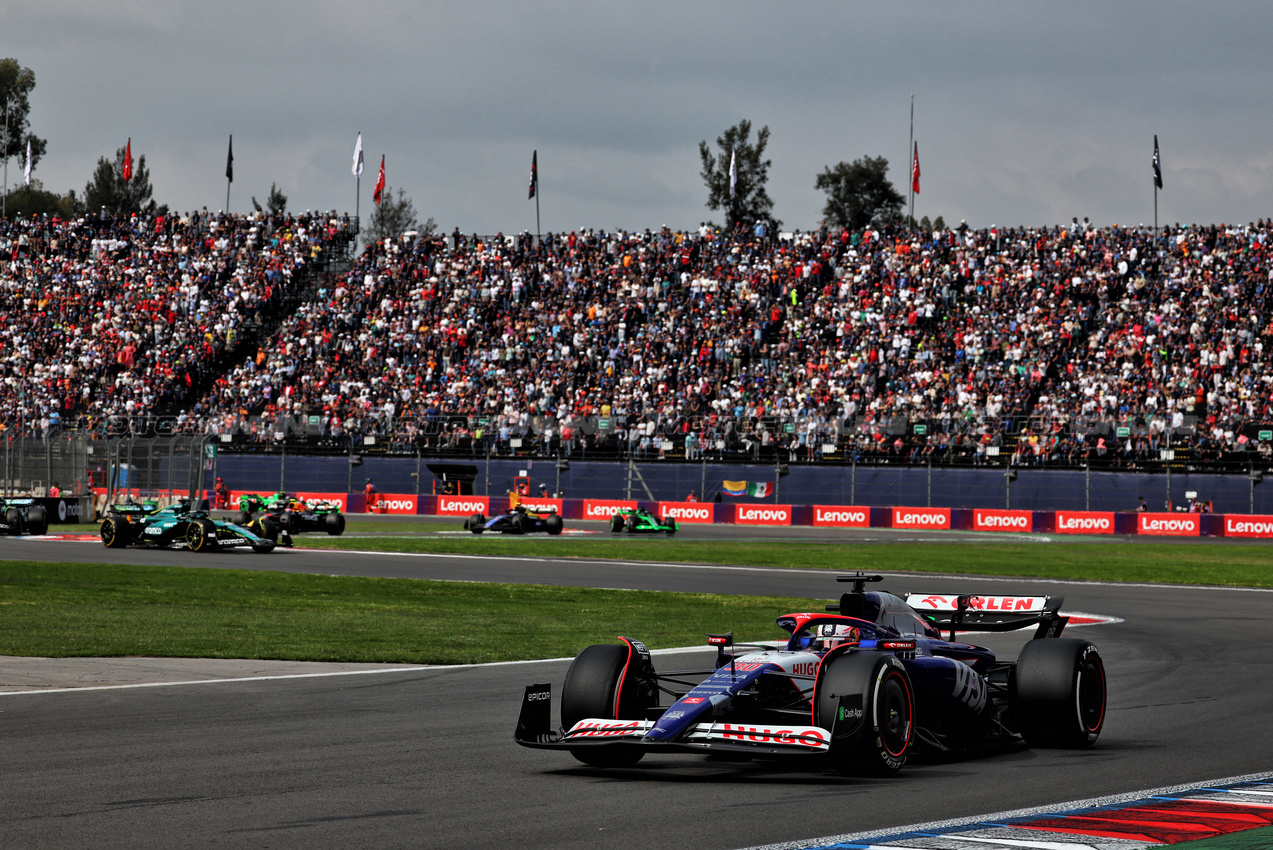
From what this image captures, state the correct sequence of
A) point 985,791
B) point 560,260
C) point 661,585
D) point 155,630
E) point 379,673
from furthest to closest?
1. point 560,260
2. point 661,585
3. point 155,630
4. point 379,673
5. point 985,791

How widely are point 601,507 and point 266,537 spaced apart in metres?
20.2

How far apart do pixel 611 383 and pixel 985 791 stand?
4770 centimetres

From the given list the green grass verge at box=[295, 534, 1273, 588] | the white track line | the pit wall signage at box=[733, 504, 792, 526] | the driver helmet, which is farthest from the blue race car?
the white track line

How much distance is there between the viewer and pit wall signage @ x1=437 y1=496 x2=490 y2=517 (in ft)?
174

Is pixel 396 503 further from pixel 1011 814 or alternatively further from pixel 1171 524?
pixel 1011 814

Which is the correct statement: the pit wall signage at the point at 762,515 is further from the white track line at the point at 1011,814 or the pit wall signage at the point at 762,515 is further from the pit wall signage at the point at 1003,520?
the white track line at the point at 1011,814

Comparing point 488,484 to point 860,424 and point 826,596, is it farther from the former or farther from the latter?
point 826,596

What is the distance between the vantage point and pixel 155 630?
16.2 m

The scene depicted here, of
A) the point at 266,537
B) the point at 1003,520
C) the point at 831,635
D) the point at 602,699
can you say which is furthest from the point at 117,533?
the point at 1003,520

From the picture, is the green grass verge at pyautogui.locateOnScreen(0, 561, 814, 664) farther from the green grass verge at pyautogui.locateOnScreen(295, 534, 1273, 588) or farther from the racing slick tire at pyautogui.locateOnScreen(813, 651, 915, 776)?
the green grass verge at pyautogui.locateOnScreen(295, 534, 1273, 588)

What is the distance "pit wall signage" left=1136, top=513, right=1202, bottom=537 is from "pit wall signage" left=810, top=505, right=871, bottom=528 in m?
8.72

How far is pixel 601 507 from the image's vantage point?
52.5m

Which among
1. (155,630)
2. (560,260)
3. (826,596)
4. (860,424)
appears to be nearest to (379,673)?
(155,630)

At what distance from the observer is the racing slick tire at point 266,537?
109 ft
